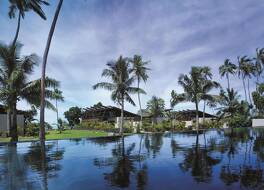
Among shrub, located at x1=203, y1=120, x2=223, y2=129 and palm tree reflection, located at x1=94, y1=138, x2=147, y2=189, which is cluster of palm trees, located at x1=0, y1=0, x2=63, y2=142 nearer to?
palm tree reflection, located at x1=94, y1=138, x2=147, y2=189

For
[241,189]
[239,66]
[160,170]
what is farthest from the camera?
[239,66]

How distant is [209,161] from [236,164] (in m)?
1.09

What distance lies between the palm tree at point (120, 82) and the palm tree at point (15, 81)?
10.5 meters

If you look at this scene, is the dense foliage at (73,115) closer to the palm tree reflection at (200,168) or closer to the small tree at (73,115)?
the small tree at (73,115)

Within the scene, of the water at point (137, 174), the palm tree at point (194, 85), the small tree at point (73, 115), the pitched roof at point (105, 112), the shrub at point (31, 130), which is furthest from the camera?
the small tree at point (73, 115)

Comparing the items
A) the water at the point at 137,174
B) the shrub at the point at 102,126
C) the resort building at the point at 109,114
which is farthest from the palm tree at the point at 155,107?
the water at the point at 137,174

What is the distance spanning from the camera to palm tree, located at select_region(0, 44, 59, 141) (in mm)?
21594

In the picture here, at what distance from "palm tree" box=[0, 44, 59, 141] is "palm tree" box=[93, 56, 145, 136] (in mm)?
10495

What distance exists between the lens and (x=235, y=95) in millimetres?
53750

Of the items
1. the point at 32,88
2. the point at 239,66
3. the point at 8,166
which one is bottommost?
the point at 8,166

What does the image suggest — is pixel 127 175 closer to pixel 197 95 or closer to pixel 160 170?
pixel 160 170

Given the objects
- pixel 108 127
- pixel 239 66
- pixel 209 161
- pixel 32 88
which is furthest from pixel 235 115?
pixel 209 161

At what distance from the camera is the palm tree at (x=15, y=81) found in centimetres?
2159

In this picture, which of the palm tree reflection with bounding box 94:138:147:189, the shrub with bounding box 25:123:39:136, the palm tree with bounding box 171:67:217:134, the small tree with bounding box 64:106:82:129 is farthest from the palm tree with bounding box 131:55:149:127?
the small tree with bounding box 64:106:82:129
